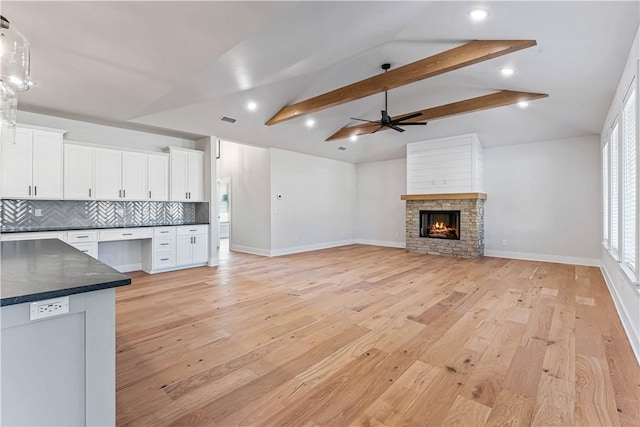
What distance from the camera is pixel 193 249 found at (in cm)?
597

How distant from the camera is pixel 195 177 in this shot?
610 cm

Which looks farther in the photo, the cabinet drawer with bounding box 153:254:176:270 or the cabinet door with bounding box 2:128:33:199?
the cabinet drawer with bounding box 153:254:176:270

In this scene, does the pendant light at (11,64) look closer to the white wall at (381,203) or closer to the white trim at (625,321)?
the white trim at (625,321)

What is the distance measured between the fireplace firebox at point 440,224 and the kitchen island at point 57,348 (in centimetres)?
739

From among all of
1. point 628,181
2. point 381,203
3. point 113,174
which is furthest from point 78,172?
point 381,203

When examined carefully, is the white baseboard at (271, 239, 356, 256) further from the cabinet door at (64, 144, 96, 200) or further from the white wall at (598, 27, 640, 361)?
the white wall at (598, 27, 640, 361)

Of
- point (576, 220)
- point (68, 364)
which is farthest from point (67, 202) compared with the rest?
point (576, 220)

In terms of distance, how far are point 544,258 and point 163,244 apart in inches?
316

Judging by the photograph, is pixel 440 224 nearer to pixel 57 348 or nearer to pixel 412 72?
pixel 412 72

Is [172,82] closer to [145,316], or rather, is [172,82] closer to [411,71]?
[145,316]

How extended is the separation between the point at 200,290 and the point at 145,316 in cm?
107

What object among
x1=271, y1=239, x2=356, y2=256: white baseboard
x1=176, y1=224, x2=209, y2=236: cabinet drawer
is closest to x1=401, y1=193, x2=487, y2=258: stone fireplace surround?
x1=271, y1=239, x2=356, y2=256: white baseboard

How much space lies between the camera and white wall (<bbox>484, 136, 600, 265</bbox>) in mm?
6117

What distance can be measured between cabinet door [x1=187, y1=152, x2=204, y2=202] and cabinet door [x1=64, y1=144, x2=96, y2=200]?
5.20ft
